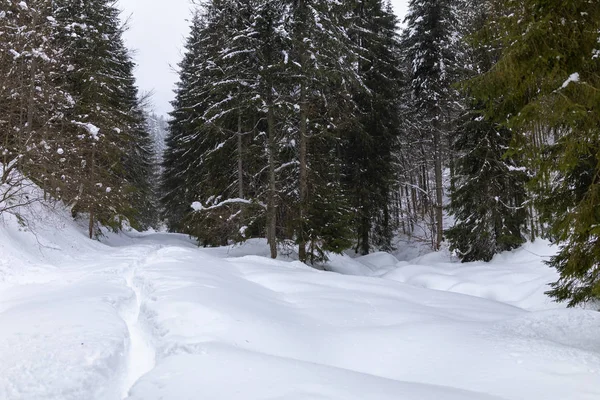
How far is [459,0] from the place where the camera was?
18156 mm

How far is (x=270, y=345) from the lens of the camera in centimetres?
504

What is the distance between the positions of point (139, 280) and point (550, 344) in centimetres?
795

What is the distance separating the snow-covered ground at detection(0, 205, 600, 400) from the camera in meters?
→ 3.69

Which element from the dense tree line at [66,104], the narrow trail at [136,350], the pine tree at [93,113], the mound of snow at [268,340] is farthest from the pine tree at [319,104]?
the pine tree at [93,113]

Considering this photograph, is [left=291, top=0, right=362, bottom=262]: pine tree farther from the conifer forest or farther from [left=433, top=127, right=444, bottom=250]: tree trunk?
[left=433, top=127, right=444, bottom=250]: tree trunk

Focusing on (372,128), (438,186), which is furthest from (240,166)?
(438,186)

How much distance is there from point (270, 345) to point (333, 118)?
39.7ft

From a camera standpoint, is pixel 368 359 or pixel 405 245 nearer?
pixel 368 359

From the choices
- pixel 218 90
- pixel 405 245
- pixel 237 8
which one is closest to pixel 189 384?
pixel 218 90

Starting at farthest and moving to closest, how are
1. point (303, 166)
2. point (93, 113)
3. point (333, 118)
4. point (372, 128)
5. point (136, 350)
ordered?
point (372, 128), point (93, 113), point (333, 118), point (303, 166), point (136, 350)

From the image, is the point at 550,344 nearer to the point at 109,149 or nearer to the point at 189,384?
the point at 189,384

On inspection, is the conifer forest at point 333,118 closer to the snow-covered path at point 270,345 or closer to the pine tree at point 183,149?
the pine tree at point 183,149

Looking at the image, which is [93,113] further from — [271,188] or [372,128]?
[372,128]

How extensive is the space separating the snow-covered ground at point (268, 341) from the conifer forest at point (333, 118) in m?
1.78
